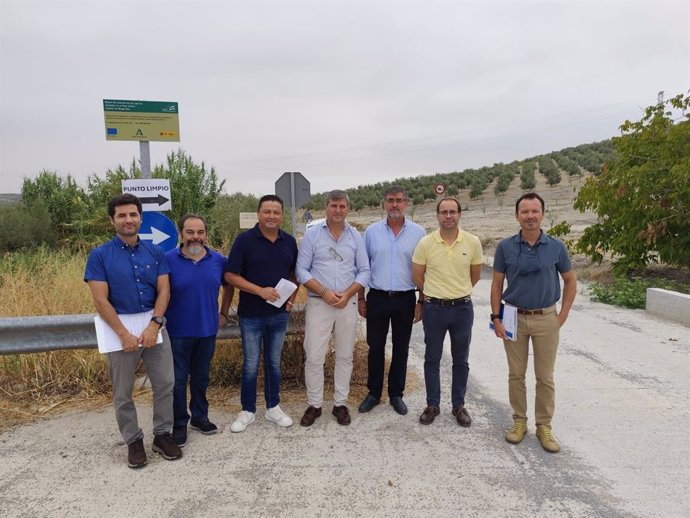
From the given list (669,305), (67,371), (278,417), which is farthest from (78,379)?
(669,305)

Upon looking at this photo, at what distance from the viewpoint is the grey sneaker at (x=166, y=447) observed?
3.50 m

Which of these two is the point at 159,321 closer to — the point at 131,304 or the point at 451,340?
the point at 131,304

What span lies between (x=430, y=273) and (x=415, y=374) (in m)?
1.69

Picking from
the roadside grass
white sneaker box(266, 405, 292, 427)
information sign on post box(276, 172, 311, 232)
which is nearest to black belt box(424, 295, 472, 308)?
the roadside grass

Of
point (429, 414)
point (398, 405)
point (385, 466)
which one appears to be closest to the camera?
point (385, 466)

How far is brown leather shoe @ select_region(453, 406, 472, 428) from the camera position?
4035 millimetres

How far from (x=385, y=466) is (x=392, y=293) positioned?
56.8 inches

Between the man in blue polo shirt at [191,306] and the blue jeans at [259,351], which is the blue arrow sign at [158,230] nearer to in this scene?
the man in blue polo shirt at [191,306]

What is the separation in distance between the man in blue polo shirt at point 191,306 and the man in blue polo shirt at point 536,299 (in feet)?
7.56

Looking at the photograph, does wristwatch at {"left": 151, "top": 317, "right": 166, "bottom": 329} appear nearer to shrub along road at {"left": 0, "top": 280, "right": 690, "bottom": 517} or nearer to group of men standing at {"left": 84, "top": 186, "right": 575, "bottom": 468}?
group of men standing at {"left": 84, "top": 186, "right": 575, "bottom": 468}

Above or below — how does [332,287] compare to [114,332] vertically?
above

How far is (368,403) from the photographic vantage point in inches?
172

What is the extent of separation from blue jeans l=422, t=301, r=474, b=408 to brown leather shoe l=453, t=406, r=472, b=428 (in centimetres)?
4

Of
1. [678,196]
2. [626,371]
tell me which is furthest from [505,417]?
[678,196]
